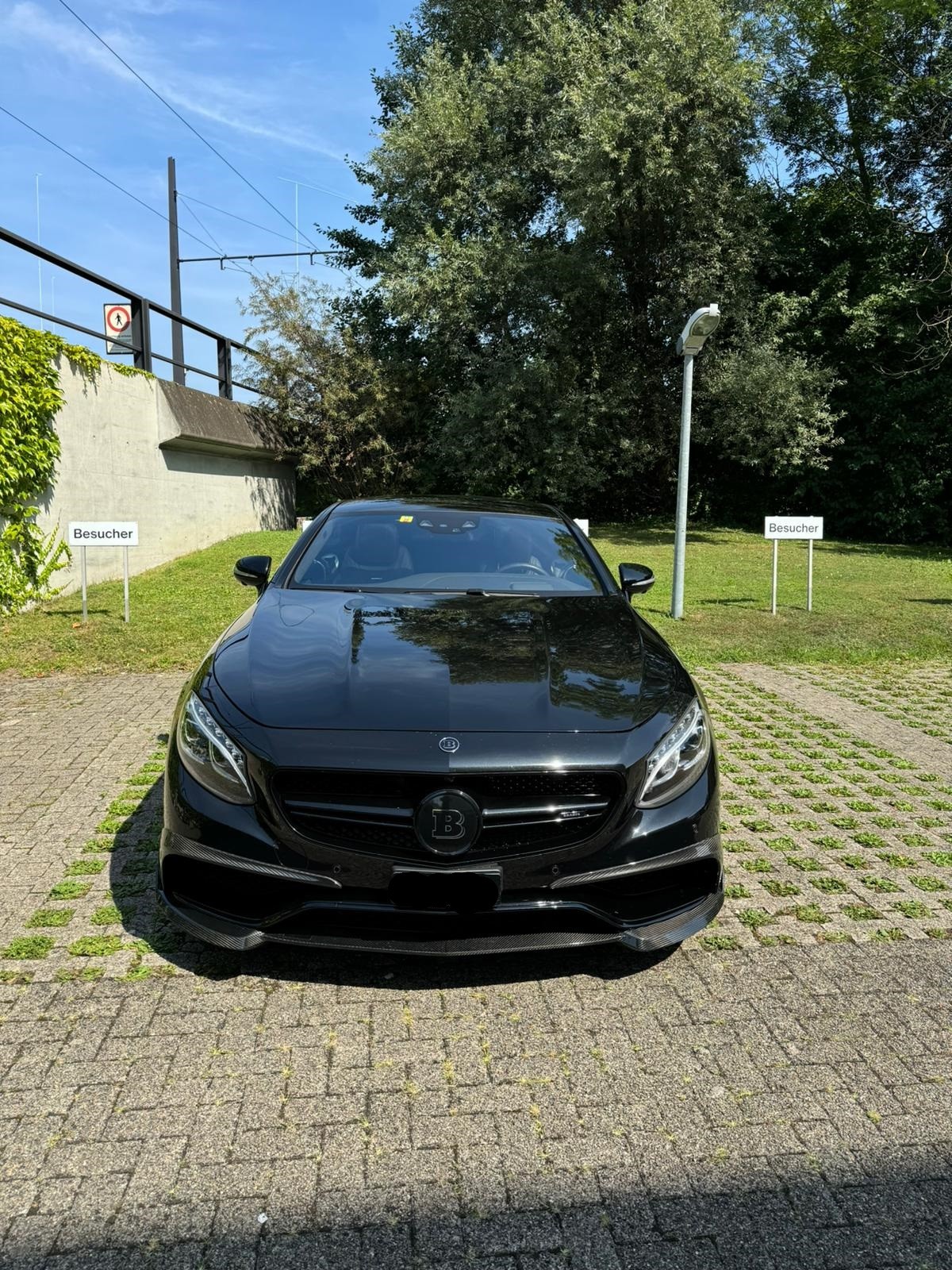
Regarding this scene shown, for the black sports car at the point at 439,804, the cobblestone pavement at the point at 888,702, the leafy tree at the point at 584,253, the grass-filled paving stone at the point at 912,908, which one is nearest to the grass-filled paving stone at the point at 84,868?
the black sports car at the point at 439,804

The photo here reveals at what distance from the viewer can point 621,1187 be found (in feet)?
6.94

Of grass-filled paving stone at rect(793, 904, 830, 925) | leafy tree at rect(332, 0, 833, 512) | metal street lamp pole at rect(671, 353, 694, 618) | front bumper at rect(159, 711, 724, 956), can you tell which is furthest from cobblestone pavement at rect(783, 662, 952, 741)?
leafy tree at rect(332, 0, 833, 512)

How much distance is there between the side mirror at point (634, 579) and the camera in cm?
462

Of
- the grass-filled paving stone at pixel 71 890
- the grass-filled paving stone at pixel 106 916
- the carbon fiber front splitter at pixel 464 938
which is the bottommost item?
the grass-filled paving stone at pixel 106 916

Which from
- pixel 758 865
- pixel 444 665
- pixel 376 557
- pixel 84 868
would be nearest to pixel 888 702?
pixel 758 865

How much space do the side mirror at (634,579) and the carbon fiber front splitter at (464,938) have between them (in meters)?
2.10

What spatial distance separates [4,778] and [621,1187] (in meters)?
4.16

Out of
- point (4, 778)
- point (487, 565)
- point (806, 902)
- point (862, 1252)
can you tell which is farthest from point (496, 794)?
point (4, 778)

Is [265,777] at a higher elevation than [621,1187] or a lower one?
higher

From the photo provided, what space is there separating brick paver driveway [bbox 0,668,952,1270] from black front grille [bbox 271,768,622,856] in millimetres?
588

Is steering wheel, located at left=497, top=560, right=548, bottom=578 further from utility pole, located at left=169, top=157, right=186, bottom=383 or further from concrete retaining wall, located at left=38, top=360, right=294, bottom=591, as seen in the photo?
utility pole, located at left=169, top=157, right=186, bottom=383

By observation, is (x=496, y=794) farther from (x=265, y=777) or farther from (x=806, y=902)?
(x=806, y=902)

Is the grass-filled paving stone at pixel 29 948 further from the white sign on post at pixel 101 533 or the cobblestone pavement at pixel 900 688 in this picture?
the white sign on post at pixel 101 533

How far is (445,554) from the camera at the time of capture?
4.60m
